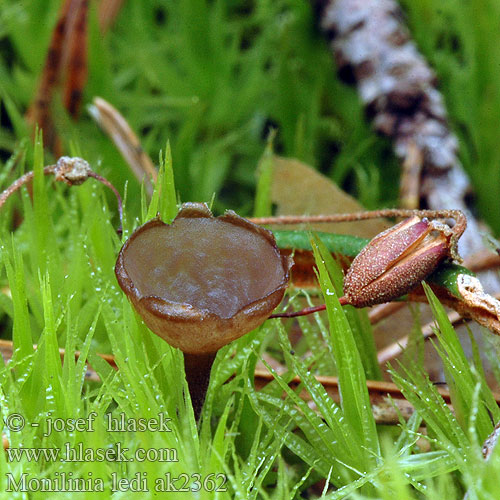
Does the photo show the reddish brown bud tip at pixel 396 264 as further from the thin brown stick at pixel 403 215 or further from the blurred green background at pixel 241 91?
the blurred green background at pixel 241 91

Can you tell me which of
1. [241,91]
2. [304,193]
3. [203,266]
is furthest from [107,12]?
[203,266]

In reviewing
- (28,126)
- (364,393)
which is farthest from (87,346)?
(28,126)

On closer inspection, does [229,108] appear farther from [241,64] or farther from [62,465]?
[62,465]

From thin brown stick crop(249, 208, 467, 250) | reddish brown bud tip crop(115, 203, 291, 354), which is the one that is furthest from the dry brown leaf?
reddish brown bud tip crop(115, 203, 291, 354)

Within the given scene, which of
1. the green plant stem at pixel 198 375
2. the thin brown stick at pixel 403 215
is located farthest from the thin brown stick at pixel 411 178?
the green plant stem at pixel 198 375

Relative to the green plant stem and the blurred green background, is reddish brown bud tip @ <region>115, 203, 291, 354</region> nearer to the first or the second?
the green plant stem

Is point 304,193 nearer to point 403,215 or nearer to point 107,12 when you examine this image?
point 403,215
